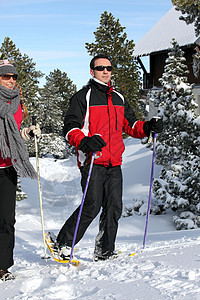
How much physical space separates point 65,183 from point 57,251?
22.2 metres

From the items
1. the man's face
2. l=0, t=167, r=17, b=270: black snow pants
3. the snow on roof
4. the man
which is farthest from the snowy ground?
the snow on roof

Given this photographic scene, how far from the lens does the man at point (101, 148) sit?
3789 millimetres

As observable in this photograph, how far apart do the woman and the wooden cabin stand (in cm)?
2296

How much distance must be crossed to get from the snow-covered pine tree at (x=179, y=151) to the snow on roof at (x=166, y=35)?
13762 mm

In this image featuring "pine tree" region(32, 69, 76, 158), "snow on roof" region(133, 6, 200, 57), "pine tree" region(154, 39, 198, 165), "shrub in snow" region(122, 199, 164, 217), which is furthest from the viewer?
"pine tree" region(32, 69, 76, 158)

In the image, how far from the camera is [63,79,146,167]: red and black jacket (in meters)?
3.79

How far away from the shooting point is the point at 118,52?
97.7 ft

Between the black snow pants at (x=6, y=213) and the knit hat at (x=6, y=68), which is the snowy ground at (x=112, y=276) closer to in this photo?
the black snow pants at (x=6, y=213)

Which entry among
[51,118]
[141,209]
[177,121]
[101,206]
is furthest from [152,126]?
[51,118]

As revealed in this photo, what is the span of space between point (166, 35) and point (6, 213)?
26945 mm

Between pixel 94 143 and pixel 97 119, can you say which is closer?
pixel 94 143

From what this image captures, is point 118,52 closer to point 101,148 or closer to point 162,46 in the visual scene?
point 162,46

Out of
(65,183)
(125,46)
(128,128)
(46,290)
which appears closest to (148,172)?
(65,183)

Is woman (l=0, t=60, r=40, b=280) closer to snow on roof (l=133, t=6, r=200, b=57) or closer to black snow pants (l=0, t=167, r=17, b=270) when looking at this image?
black snow pants (l=0, t=167, r=17, b=270)
